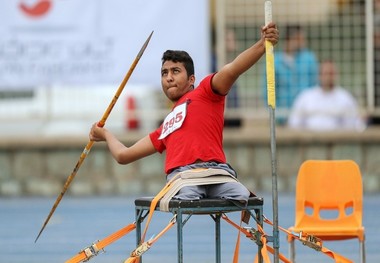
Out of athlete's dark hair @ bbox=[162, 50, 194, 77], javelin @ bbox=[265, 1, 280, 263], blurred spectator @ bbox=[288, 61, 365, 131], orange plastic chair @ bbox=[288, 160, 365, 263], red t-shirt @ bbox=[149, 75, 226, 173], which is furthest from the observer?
blurred spectator @ bbox=[288, 61, 365, 131]

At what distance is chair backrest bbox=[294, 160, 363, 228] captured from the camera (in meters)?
11.0

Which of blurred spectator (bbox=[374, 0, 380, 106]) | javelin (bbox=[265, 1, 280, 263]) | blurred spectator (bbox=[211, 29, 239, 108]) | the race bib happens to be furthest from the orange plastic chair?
blurred spectator (bbox=[374, 0, 380, 106])

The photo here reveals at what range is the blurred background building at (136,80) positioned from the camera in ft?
67.4

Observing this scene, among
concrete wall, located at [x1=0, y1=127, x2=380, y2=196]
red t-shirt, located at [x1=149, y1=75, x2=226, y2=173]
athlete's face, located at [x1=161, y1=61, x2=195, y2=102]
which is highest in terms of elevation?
athlete's face, located at [x1=161, y1=61, x2=195, y2=102]

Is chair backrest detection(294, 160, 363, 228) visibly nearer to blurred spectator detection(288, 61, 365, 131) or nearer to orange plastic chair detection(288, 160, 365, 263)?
orange plastic chair detection(288, 160, 365, 263)

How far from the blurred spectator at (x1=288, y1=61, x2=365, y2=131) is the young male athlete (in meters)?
11.8

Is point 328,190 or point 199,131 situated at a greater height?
point 199,131

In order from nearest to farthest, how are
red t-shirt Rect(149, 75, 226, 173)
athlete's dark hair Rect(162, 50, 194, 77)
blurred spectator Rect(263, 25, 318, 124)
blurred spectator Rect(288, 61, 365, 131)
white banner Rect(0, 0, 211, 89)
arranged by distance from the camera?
red t-shirt Rect(149, 75, 226, 173)
athlete's dark hair Rect(162, 50, 194, 77)
white banner Rect(0, 0, 211, 89)
blurred spectator Rect(288, 61, 365, 131)
blurred spectator Rect(263, 25, 318, 124)

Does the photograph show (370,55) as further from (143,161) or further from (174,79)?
(174,79)

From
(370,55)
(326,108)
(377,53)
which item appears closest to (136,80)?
(326,108)

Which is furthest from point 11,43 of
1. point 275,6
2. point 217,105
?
point 217,105

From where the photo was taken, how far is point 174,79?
8945 mm

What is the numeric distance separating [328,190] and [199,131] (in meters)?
2.65

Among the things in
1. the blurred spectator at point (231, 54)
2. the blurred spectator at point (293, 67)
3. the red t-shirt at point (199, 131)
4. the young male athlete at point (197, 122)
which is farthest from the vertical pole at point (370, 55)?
the red t-shirt at point (199, 131)
